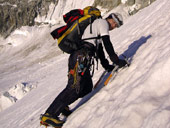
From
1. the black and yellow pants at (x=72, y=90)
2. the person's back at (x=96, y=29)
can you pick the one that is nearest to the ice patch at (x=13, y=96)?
the black and yellow pants at (x=72, y=90)

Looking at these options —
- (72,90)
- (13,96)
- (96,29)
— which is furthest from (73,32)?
(13,96)

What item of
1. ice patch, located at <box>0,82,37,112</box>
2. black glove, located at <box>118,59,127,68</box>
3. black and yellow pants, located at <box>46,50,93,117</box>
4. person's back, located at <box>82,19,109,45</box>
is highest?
person's back, located at <box>82,19,109,45</box>

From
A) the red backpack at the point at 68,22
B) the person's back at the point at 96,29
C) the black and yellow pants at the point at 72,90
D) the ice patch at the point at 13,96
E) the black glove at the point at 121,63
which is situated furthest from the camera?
the ice patch at the point at 13,96

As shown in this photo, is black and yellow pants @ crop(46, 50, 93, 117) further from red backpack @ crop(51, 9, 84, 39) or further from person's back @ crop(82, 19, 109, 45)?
red backpack @ crop(51, 9, 84, 39)

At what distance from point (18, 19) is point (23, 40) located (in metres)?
8.44

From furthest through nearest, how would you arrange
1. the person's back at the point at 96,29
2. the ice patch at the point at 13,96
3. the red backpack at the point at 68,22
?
the ice patch at the point at 13,96
the red backpack at the point at 68,22
the person's back at the point at 96,29

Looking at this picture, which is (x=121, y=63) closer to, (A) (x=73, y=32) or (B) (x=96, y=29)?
(B) (x=96, y=29)

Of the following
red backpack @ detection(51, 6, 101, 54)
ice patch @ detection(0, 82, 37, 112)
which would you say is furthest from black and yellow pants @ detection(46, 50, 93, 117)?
ice patch @ detection(0, 82, 37, 112)

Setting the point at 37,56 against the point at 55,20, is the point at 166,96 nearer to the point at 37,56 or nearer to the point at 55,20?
the point at 37,56

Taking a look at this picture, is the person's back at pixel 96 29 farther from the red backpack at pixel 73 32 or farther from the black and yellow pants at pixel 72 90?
the black and yellow pants at pixel 72 90

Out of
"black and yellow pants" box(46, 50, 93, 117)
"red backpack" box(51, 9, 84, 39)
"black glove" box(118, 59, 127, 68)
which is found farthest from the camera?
"black glove" box(118, 59, 127, 68)

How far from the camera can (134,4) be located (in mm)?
26531

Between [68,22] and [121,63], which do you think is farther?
[121,63]

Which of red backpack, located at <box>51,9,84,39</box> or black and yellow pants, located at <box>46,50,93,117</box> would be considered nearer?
black and yellow pants, located at <box>46,50,93,117</box>
